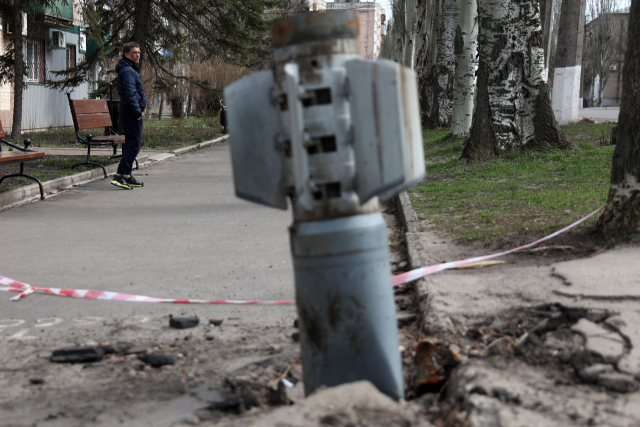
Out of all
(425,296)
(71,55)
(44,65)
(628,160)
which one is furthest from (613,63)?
(425,296)

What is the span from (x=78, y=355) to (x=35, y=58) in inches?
1004

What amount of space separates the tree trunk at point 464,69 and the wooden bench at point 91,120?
739 centimetres

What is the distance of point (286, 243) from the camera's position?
670cm

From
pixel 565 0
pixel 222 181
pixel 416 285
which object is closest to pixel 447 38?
pixel 565 0

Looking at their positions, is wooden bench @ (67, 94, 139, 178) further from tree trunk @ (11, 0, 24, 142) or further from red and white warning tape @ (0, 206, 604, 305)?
red and white warning tape @ (0, 206, 604, 305)

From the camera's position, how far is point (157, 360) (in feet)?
11.4

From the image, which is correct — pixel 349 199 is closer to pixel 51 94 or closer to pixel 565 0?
pixel 565 0

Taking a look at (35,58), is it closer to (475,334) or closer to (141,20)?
(141,20)

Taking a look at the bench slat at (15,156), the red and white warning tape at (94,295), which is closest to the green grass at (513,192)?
the red and white warning tape at (94,295)

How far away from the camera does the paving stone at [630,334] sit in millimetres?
2840

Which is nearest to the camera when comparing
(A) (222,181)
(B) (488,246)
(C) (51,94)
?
(B) (488,246)

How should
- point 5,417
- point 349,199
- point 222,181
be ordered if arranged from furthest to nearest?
point 222,181 → point 5,417 → point 349,199

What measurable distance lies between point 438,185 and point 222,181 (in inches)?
154

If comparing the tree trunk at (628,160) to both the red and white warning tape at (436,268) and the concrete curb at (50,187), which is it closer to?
the red and white warning tape at (436,268)
